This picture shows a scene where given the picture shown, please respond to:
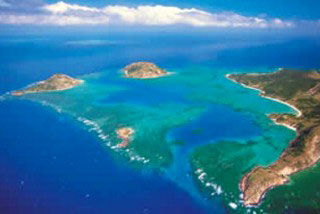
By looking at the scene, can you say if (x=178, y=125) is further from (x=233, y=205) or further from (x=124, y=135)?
(x=233, y=205)

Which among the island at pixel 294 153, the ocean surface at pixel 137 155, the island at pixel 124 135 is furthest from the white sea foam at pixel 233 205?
the island at pixel 124 135

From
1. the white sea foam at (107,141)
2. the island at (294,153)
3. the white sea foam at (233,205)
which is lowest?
the white sea foam at (107,141)

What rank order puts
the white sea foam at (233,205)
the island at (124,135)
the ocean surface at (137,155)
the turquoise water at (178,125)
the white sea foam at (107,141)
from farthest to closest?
1. the island at (124,135)
2. the white sea foam at (107,141)
3. the turquoise water at (178,125)
4. the ocean surface at (137,155)
5. the white sea foam at (233,205)

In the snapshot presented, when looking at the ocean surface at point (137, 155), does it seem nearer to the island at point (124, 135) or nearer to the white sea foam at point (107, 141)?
the white sea foam at point (107, 141)

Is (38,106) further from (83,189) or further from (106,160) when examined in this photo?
(83,189)

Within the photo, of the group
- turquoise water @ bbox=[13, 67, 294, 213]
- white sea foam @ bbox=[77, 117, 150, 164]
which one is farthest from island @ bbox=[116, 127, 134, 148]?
white sea foam @ bbox=[77, 117, 150, 164]

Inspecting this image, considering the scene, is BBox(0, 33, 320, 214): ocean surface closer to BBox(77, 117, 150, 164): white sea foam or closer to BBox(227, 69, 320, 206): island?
BBox(77, 117, 150, 164): white sea foam

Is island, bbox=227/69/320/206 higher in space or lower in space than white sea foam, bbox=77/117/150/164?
higher

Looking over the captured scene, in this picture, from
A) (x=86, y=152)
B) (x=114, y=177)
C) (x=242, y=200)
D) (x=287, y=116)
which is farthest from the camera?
(x=287, y=116)

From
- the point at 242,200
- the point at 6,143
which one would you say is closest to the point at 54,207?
the point at 242,200
